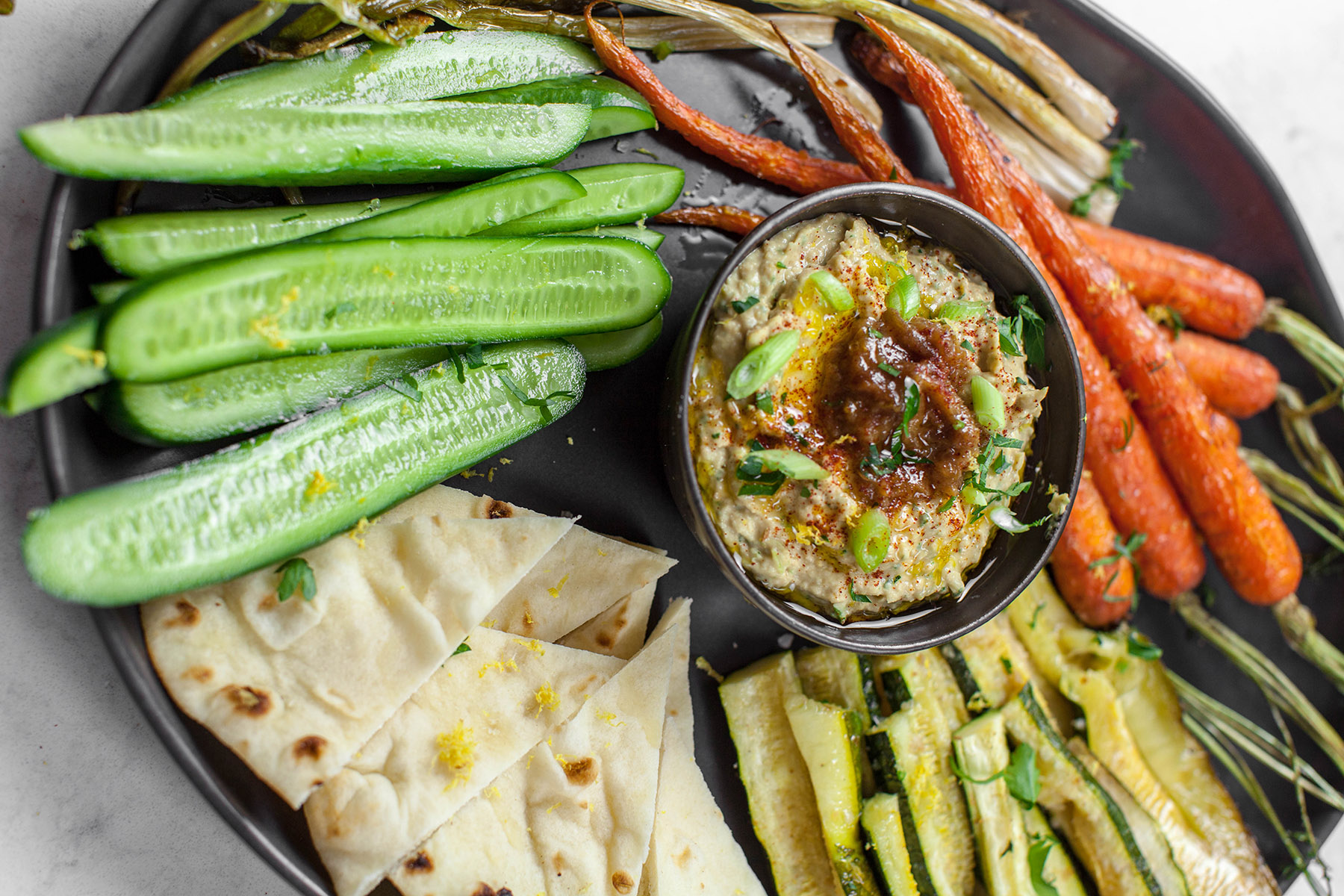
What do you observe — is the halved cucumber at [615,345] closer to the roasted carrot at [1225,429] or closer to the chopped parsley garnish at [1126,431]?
the chopped parsley garnish at [1126,431]

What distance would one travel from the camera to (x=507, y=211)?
2332 millimetres

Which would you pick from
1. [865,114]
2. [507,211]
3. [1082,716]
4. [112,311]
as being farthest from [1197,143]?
[112,311]

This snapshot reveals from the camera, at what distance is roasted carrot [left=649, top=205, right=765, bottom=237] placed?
9.21ft

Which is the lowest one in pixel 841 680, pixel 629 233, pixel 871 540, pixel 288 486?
pixel 841 680

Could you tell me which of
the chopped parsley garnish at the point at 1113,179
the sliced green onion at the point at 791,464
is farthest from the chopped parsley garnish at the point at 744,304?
the chopped parsley garnish at the point at 1113,179

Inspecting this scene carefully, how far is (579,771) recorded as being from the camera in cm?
246

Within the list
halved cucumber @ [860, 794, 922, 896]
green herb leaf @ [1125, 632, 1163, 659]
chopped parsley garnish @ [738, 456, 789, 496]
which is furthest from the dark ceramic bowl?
green herb leaf @ [1125, 632, 1163, 659]

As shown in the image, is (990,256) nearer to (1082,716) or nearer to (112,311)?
(1082,716)

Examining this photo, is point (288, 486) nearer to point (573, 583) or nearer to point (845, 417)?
point (573, 583)

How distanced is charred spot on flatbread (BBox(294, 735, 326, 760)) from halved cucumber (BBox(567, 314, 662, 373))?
4.16 feet

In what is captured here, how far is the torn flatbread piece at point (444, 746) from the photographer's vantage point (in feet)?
7.31

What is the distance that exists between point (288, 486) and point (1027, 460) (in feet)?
7.23

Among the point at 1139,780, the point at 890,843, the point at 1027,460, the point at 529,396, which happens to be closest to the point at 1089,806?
the point at 1139,780

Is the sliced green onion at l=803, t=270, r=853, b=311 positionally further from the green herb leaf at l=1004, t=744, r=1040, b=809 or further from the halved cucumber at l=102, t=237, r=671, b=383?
the green herb leaf at l=1004, t=744, r=1040, b=809
